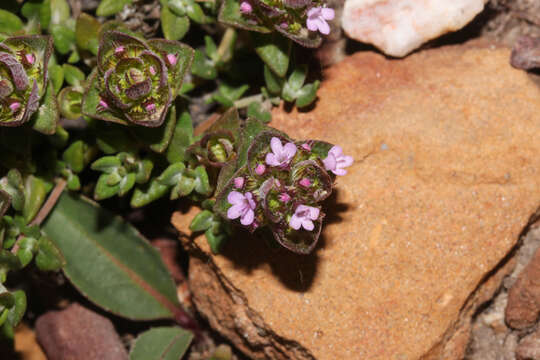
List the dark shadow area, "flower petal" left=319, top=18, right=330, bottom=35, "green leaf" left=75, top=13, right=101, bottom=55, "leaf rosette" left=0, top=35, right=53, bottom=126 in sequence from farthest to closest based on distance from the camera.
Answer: "green leaf" left=75, top=13, right=101, bottom=55 < the dark shadow area < "flower petal" left=319, top=18, right=330, bottom=35 < "leaf rosette" left=0, top=35, right=53, bottom=126

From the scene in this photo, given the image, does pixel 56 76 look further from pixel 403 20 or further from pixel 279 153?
pixel 403 20

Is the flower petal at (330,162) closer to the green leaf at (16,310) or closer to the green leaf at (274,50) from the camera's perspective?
the green leaf at (274,50)

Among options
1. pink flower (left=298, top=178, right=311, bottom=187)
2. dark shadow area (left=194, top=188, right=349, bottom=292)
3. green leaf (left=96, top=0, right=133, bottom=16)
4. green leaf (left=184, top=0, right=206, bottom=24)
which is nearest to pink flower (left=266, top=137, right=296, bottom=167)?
pink flower (left=298, top=178, right=311, bottom=187)

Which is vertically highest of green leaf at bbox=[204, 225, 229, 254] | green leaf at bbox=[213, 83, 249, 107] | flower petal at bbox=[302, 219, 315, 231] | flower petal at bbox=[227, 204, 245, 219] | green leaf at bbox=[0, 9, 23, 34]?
green leaf at bbox=[0, 9, 23, 34]

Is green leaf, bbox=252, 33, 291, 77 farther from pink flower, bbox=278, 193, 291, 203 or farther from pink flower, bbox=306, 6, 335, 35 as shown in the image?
pink flower, bbox=278, 193, 291, 203

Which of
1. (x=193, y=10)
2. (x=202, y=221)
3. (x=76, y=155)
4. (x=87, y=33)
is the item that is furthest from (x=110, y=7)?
(x=202, y=221)

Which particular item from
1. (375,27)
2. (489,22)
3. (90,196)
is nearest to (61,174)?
(90,196)
